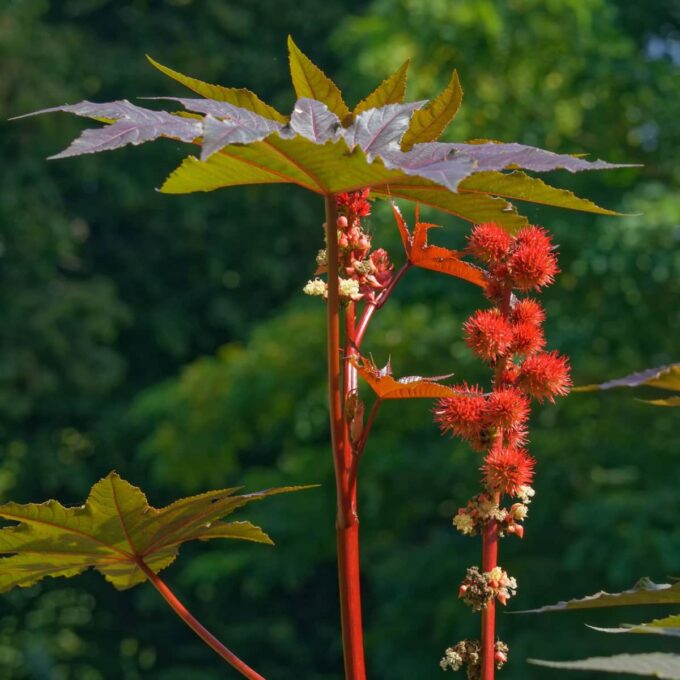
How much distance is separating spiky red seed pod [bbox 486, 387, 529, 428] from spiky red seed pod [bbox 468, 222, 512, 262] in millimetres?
99

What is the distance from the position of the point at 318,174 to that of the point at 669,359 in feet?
20.0

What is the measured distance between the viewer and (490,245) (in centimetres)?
85

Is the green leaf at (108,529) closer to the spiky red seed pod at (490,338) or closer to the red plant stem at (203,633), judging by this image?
the red plant stem at (203,633)

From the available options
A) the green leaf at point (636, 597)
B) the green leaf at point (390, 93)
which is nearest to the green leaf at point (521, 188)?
the green leaf at point (390, 93)

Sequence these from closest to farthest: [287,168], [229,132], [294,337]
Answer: [229,132] < [287,168] < [294,337]

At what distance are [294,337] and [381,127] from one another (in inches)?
268

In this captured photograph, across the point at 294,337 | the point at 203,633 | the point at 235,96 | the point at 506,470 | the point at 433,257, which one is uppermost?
the point at 235,96

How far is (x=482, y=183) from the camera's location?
0.82m

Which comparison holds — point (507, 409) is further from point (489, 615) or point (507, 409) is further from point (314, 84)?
point (314, 84)

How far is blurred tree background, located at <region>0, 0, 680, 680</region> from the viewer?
6684mm

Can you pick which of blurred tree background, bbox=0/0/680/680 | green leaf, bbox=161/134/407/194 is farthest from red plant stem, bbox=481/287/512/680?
blurred tree background, bbox=0/0/680/680

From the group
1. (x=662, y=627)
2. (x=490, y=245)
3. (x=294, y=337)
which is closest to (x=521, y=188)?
(x=490, y=245)

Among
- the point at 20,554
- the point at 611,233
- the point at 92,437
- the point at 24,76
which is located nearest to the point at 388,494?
the point at 611,233

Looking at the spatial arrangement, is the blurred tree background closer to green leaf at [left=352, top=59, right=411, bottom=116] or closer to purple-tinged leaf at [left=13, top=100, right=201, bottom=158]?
green leaf at [left=352, top=59, right=411, bottom=116]
